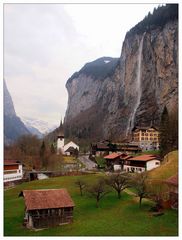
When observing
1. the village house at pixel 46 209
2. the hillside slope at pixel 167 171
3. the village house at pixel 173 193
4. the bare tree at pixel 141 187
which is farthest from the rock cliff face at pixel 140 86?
the village house at pixel 46 209

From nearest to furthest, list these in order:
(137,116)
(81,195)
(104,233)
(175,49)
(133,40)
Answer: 1. (104,233)
2. (81,195)
3. (175,49)
4. (137,116)
5. (133,40)

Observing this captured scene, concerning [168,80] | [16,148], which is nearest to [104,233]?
[16,148]

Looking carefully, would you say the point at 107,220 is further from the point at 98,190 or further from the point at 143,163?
the point at 143,163

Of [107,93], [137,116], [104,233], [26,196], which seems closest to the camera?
[104,233]

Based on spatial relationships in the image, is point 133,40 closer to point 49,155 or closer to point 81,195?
point 49,155

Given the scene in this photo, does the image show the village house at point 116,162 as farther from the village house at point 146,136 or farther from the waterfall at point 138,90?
the waterfall at point 138,90

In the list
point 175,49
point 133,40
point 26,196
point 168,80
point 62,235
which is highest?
point 133,40
